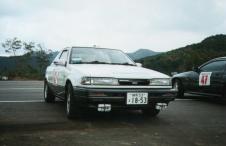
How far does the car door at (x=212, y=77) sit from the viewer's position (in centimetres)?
938

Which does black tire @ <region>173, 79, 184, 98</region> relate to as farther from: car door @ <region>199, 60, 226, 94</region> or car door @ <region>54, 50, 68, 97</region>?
car door @ <region>54, 50, 68, 97</region>

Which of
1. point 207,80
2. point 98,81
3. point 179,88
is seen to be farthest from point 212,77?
point 98,81

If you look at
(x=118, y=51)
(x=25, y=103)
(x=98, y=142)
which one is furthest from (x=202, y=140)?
(x=25, y=103)

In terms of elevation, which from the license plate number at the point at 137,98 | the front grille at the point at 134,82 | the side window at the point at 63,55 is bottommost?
the license plate number at the point at 137,98

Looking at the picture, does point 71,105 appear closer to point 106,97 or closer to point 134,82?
point 106,97

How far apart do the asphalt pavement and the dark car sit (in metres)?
1.52

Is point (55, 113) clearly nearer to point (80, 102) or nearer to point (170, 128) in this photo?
point (80, 102)

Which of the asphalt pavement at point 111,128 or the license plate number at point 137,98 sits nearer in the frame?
the asphalt pavement at point 111,128

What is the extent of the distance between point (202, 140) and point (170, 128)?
3.01ft

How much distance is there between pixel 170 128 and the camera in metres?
5.93

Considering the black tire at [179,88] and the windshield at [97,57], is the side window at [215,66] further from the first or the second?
the windshield at [97,57]

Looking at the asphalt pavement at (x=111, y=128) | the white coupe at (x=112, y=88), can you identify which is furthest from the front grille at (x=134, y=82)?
the asphalt pavement at (x=111, y=128)

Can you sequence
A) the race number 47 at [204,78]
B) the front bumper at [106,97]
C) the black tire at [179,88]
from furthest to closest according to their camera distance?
the black tire at [179,88]
the race number 47 at [204,78]
the front bumper at [106,97]

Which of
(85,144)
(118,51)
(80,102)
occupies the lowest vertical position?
(85,144)
